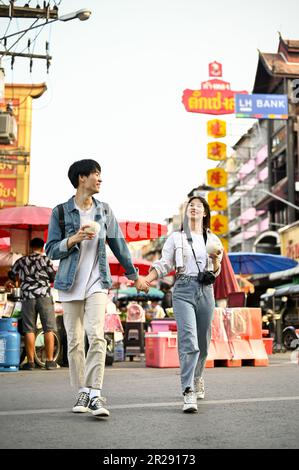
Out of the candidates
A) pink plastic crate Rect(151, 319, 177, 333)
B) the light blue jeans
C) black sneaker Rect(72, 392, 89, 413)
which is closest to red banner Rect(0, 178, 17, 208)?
pink plastic crate Rect(151, 319, 177, 333)

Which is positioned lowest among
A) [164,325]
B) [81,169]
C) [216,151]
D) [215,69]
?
[164,325]

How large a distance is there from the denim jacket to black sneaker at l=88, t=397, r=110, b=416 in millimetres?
806

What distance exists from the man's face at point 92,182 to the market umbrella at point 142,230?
29.8 ft

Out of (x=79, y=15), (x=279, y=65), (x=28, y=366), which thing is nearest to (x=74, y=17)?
(x=79, y=15)

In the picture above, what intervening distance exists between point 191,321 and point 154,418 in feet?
3.06

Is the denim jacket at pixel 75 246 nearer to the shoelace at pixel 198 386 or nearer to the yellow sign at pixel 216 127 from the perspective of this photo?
the shoelace at pixel 198 386

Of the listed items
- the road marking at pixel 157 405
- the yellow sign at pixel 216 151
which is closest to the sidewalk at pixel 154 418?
the road marking at pixel 157 405

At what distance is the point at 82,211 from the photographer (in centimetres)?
530

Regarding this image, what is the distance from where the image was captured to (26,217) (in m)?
11.9

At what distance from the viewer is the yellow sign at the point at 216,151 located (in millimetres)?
40594

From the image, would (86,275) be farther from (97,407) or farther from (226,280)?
(226,280)

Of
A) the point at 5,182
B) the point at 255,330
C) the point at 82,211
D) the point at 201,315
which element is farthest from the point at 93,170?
the point at 5,182

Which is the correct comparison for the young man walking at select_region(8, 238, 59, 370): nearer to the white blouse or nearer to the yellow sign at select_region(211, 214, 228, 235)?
the white blouse
